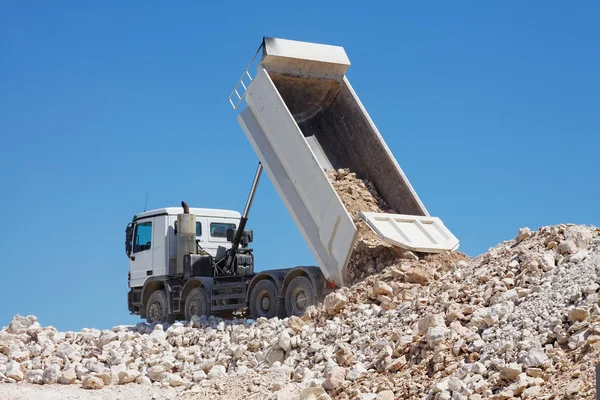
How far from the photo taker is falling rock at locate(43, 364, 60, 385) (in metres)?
Answer: 11.5

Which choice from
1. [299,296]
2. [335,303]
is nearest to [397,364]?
[335,303]

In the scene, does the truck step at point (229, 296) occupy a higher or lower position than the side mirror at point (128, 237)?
lower

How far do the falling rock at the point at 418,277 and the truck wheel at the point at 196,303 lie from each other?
4569mm

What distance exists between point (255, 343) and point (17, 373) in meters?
3.14

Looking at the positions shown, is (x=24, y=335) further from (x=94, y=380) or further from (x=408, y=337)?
(x=408, y=337)

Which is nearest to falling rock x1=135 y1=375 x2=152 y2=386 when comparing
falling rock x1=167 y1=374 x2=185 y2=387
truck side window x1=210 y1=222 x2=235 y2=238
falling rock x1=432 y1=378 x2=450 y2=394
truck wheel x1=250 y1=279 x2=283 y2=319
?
falling rock x1=167 y1=374 x2=185 y2=387

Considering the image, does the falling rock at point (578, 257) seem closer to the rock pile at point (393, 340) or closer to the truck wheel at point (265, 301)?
the rock pile at point (393, 340)

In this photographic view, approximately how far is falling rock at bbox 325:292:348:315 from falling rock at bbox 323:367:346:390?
1954 mm

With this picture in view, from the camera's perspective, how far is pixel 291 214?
13.4 meters

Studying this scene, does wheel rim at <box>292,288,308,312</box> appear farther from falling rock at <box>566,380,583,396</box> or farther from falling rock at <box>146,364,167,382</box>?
falling rock at <box>566,380,583,396</box>

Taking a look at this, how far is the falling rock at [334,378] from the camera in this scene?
970 centimetres

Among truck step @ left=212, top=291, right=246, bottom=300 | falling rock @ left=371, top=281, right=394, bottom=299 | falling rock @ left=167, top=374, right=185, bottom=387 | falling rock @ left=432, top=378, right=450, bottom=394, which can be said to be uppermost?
truck step @ left=212, top=291, right=246, bottom=300

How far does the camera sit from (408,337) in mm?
9984

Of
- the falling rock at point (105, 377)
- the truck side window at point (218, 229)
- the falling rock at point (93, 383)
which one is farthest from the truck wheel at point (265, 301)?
the falling rock at point (93, 383)
